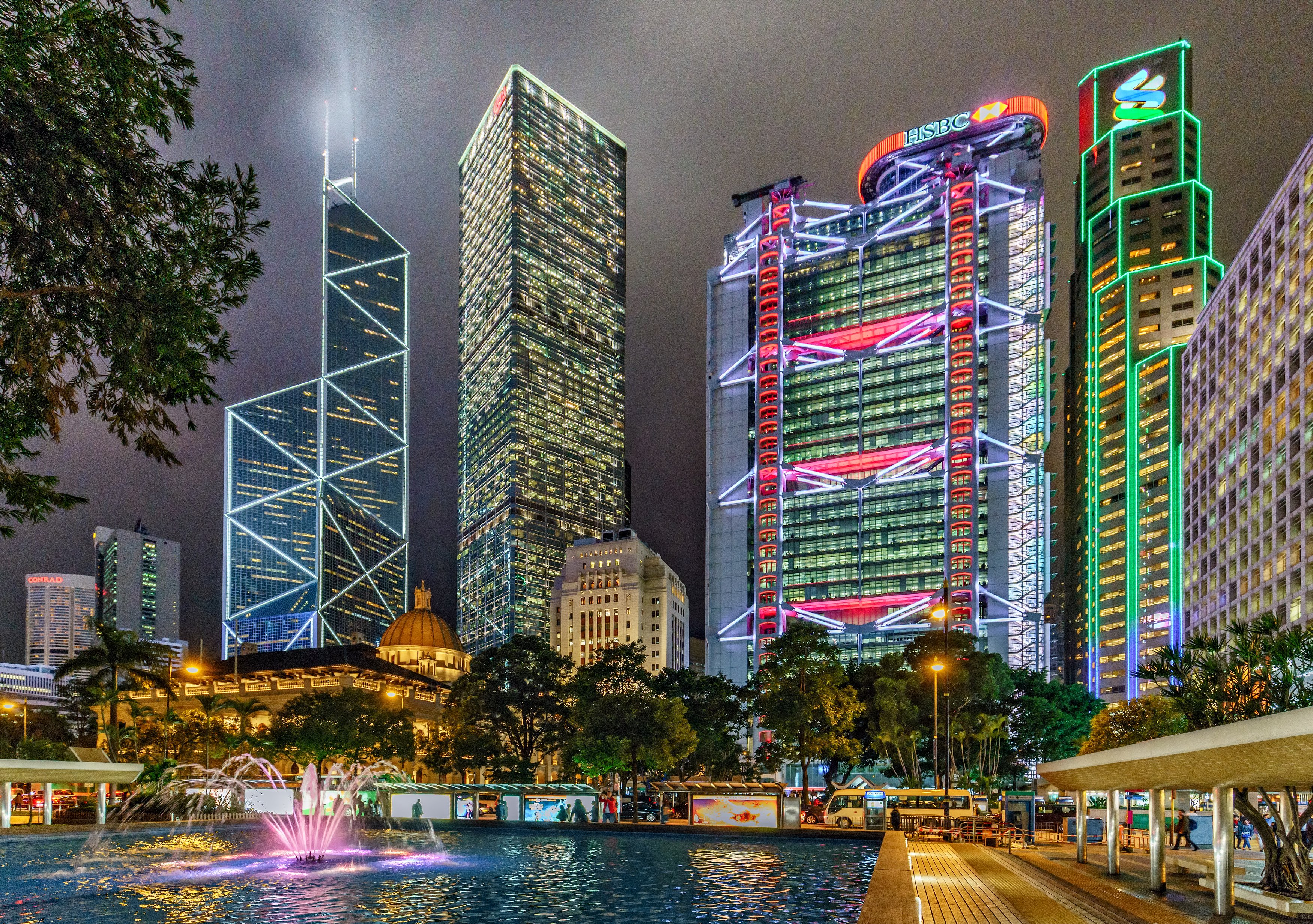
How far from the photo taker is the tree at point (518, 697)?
72.8 meters

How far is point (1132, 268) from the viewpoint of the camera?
190m

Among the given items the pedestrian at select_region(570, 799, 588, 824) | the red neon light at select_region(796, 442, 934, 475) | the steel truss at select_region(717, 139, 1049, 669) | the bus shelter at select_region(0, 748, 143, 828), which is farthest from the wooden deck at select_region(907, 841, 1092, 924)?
the red neon light at select_region(796, 442, 934, 475)

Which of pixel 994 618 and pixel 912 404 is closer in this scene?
pixel 994 618

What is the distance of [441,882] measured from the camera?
2612 centimetres

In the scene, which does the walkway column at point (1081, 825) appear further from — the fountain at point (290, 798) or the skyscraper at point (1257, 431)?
the skyscraper at point (1257, 431)

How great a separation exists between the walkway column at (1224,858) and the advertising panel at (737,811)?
2730cm

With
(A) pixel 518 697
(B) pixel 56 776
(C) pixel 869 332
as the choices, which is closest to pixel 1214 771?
(B) pixel 56 776

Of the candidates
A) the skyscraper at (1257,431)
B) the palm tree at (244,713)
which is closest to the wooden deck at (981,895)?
the skyscraper at (1257,431)

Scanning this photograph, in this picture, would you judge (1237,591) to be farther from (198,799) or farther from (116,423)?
(116,423)

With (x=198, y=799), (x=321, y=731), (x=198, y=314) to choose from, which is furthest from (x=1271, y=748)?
(x=321, y=731)

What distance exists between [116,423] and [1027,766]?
93573 millimetres

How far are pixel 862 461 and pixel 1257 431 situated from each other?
86.0m

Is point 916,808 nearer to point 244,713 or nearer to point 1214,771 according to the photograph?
point 1214,771

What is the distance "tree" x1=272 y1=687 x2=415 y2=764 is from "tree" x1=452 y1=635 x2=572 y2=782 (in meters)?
4.98
